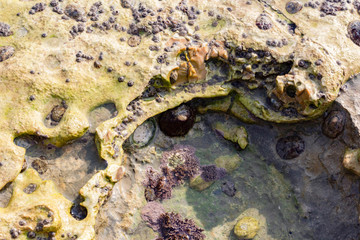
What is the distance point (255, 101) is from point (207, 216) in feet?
6.88

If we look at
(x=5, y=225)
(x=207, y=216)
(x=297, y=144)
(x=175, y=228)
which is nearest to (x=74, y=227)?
(x=5, y=225)

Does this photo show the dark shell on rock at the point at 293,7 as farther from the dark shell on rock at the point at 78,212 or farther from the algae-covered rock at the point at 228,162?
the dark shell on rock at the point at 78,212

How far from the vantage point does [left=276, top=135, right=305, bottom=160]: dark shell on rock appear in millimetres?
6405

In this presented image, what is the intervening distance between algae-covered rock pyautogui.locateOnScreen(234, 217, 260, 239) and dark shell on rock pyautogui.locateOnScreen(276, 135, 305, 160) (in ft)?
4.12

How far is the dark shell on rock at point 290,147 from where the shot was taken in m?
6.40

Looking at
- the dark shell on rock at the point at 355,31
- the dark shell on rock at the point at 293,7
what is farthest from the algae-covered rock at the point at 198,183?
the dark shell on rock at the point at 355,31

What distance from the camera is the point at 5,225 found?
5055mm

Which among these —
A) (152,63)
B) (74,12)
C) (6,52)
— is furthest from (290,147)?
(6,52)

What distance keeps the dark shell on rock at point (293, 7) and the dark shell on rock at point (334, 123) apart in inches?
77.9

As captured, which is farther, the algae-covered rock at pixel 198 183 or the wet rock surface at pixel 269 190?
the algae-covered rock at pixel 198 183

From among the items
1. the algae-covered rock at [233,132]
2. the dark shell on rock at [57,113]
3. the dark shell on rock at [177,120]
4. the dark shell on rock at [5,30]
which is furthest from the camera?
the algae-covered rock at [233,132]

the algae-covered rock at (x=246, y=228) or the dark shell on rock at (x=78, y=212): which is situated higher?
the algae-covered rock at (x=246, y=228)

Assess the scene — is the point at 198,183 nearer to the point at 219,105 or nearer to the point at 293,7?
the point at 219,105

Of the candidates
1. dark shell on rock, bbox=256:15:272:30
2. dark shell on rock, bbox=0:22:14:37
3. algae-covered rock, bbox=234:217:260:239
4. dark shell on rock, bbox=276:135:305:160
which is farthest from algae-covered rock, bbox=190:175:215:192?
dark shell on rock, bbox=0:22:14:37
